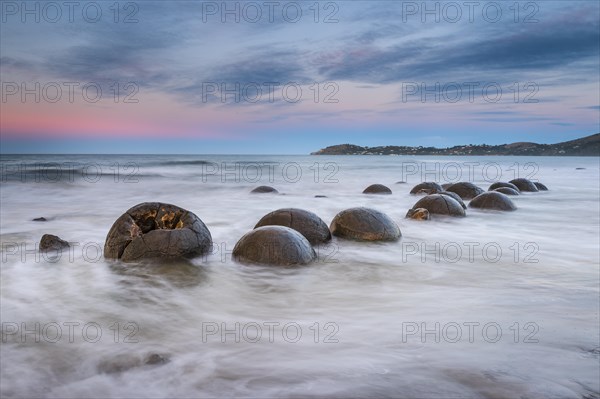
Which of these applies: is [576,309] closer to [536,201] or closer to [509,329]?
[509,329]

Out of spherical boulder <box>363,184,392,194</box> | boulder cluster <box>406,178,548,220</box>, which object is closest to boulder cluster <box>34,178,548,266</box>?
Result: boulder cluster <box>406,178,548,220</box>

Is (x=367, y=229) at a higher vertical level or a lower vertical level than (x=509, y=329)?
higher

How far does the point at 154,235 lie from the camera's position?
521cm

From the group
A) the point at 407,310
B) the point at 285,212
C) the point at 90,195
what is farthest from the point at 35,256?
the point at 90,195

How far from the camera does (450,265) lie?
5.72 metres

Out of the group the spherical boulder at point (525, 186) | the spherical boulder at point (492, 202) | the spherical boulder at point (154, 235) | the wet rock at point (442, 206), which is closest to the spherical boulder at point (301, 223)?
the spherical boulder at point (154, 235)

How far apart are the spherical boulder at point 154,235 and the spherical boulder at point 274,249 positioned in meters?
0.60

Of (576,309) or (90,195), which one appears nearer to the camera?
(576,309)

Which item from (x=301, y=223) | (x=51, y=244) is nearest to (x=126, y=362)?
(x=301, y=223)

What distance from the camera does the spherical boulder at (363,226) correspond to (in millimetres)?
6668

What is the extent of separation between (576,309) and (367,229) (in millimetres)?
3134

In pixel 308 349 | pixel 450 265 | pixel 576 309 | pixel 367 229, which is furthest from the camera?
pixel 367 229

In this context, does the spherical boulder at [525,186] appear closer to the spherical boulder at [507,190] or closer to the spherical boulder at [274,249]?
the spherical boulder at [507,190]

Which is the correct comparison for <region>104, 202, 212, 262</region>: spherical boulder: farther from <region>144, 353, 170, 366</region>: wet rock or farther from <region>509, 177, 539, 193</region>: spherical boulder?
<region>509, 177, 539, 193</region>: spherical boulder
